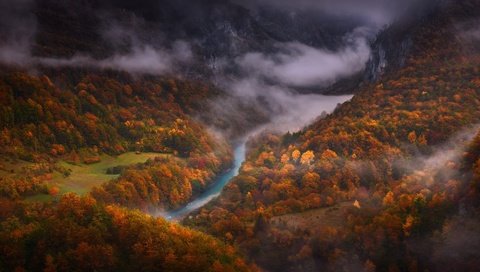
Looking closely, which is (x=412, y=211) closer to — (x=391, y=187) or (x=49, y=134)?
(x=391, y=187)

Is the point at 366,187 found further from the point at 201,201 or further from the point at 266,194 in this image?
the point at 201,201

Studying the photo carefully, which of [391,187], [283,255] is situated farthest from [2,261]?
[391,187]

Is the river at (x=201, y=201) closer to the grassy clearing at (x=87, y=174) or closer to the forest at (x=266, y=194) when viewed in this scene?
the forest at (x=266, y=194)

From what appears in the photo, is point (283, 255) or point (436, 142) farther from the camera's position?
point (436, 142)

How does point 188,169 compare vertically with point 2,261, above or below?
above

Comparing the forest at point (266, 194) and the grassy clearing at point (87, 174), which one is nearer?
the forest at point (266, 194)

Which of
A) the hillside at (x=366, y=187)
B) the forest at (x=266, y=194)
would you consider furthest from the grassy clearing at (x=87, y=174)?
the hillside at (x=366, y=187)

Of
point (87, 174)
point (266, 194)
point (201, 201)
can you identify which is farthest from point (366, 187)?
point (87, 174)

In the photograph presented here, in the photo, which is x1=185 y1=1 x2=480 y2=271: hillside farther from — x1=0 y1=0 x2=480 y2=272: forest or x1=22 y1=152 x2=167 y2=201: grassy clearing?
x1=22 y1=152 x2=167 y2=201: grassy clearing

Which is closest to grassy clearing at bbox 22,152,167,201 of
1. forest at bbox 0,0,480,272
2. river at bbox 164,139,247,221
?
forest at bbox 0,0,480,272
